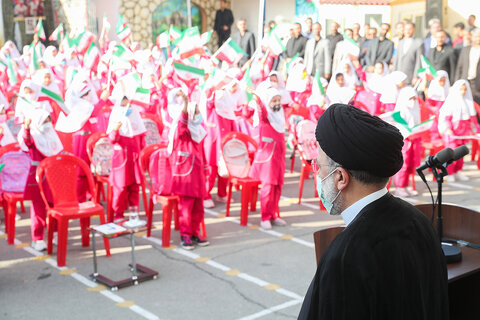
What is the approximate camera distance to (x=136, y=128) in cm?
761

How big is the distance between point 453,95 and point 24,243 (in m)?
6.79

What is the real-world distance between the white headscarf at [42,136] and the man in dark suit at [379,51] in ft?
32.8

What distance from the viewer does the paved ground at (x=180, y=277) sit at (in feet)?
17.6

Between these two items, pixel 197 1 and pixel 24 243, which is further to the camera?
pixel 197 1

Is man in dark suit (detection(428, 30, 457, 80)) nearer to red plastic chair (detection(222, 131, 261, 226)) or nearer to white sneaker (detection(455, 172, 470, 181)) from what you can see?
white sneaker (detection(455, 172, 470, 181))

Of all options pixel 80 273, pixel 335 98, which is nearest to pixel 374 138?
pixel 80 273

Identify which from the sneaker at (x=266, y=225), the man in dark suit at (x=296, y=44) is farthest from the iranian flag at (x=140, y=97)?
the man in dark suit at (x=296, y=44)

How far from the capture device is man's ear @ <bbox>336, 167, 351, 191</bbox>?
2.10m

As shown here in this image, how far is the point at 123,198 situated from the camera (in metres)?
7.69

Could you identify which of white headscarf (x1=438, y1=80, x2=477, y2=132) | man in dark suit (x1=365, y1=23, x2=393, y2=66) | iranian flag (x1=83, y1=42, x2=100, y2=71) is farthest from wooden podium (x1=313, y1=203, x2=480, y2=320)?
man in dark suit (x1=365, y1=23, x2=393, y2=66)

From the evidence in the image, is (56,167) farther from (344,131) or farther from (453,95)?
(453,95)

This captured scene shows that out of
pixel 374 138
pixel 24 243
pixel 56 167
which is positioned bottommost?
pixel 24 243

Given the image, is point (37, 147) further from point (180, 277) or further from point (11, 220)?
point (180, 277)

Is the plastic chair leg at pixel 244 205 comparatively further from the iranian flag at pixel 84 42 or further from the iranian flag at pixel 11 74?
the iranian flag at pixel 84 42
